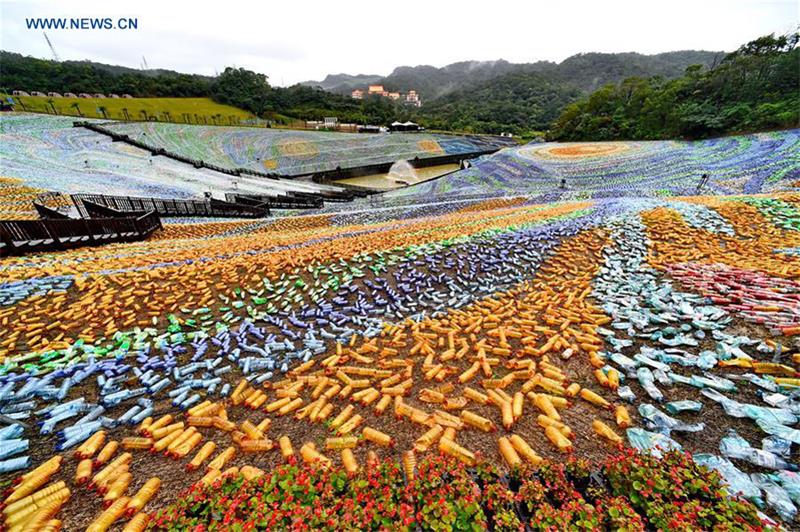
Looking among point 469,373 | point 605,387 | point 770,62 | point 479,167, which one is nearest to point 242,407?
point 469,373

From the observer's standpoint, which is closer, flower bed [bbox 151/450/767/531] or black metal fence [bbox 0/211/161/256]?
flower bed [bbox 151/450/767/531]

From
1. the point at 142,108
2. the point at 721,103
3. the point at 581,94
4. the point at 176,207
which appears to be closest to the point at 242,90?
the point at 142,108

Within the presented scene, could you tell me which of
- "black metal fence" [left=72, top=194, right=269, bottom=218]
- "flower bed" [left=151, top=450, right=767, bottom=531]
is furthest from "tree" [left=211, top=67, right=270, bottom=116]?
"flower bed" [left=151, top=450, right=767, bottom=531]

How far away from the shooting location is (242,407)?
480cm

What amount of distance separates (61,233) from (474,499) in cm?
1876

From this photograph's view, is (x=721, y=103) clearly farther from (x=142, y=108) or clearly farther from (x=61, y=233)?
(x=142, y=108)

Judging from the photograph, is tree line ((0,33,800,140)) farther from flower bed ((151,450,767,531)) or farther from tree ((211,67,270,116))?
flower bed ((151,450,767,531))

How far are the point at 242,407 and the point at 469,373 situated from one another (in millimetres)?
3698

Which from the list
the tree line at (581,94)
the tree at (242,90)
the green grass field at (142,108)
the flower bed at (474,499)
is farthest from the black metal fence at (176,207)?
the tree at (242,90)

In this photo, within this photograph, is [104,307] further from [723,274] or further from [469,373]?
[723,274]

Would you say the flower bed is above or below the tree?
below

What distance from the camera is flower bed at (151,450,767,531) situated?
108 inches

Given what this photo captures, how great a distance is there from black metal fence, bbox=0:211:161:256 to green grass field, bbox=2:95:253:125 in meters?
62.9

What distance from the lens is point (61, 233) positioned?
13086 millimetres
